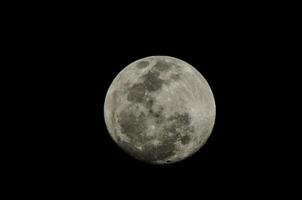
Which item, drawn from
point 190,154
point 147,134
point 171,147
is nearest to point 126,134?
point 147,134

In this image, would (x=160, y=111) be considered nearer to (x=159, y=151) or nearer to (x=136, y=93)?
(x=136, y=93)

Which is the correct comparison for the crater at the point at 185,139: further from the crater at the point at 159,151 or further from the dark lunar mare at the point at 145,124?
the crater at the point at 159,151

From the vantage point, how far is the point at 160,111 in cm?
539

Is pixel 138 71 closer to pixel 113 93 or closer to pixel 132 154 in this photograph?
pixel 113 93

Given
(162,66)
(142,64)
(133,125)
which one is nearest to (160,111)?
(133,125)

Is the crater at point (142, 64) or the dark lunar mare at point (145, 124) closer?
the dark lunar mare at point (145, 124)

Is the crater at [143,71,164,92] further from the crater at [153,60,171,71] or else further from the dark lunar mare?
the crater at [153,60,171,71]

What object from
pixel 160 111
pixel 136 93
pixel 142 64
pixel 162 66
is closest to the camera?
pixel 160 111

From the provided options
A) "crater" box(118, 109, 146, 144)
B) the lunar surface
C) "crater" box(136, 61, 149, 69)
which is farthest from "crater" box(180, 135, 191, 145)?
"crater" box(136, 61, 149, 69)

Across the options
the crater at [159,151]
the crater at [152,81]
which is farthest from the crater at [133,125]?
the crater at [152,81]

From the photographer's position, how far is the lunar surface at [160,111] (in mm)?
5418

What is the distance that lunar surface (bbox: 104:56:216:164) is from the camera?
5.42 m

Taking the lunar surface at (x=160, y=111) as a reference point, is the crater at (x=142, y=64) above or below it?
above

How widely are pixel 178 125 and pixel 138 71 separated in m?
1.04
